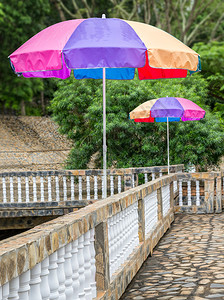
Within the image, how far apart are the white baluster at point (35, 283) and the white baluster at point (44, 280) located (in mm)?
109

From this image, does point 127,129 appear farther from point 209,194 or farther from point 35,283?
point 35,283

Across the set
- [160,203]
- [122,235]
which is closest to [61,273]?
[122,235]

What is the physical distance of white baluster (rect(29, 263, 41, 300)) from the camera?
8.71 feet

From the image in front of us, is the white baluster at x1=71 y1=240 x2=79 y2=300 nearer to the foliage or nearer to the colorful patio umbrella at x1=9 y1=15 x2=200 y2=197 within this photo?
the colorful patio umbrella at x1=9 y1=15 x2=200 y2=197

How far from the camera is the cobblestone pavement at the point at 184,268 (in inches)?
209

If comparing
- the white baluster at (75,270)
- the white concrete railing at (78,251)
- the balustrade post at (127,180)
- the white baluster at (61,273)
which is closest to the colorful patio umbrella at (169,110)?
the balustrade post at (127,180)

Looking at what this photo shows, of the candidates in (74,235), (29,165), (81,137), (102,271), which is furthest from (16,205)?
(29,165)

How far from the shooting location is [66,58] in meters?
5.80

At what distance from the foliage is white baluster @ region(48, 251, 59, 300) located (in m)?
13.0

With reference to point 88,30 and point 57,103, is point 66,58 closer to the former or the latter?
point 88,30

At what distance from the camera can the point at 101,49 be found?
5695mm

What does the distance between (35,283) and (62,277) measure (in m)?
0.50

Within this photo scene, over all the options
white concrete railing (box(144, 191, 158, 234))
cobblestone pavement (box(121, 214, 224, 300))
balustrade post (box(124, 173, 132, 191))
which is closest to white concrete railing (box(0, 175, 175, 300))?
cobblestone pavement (box(121, 214, 224, 300))

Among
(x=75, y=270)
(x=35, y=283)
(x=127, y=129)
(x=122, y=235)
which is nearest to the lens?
(x=35, y=283)
